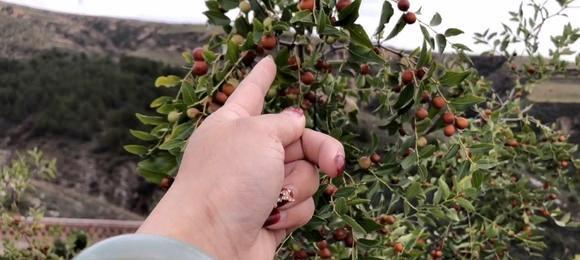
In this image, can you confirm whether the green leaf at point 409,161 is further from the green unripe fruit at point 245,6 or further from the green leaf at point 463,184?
the green unripe fruit at point 245,6

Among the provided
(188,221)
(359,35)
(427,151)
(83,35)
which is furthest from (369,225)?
(83,35)

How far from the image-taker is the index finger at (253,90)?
1170mm

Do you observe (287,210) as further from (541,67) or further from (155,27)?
(155,27)

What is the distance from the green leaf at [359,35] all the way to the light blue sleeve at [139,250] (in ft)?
2.24

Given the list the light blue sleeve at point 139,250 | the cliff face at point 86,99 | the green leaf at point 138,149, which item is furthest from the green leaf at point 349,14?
the cliff face at point 86,99

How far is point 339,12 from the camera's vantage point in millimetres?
1279

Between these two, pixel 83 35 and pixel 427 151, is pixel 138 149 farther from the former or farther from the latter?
pixel 83 35

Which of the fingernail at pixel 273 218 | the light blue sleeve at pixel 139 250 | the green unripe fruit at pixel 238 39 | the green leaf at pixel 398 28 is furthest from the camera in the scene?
the green leaf at pixel 398 28

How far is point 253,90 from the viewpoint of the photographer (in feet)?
3.94

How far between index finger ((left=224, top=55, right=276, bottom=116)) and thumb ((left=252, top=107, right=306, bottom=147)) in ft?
0.18

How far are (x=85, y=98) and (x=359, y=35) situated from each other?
22.1 feet

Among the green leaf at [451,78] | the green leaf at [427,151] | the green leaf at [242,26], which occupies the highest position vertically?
the green leaf at [242,26]

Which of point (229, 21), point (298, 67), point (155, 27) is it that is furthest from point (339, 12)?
point (155, 27)

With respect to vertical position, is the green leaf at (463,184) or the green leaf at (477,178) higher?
the green leaf at (477,178)
